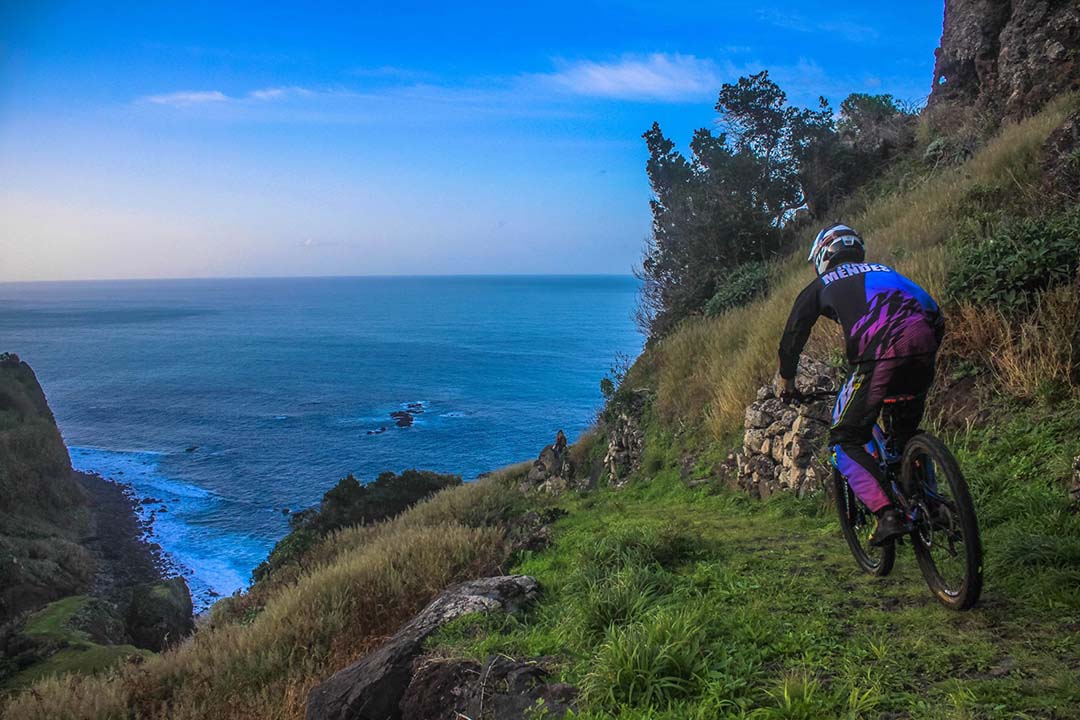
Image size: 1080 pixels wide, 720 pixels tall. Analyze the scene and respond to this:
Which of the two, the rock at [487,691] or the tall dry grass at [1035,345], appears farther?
the tall dry grass at [1035,345]

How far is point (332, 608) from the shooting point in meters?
7.35

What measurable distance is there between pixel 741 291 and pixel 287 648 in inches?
484

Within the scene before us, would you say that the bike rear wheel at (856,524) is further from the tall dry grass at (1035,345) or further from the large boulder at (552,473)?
the large boulder at (552,473)

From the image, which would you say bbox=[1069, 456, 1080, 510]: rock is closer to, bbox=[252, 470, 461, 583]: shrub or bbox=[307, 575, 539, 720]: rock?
bbox=[307, 575, 539, 720]: rock

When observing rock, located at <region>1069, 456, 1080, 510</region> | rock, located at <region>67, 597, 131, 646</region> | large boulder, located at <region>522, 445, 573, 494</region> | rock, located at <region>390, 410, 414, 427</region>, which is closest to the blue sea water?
rock, located at <region>390, 410, 414, 427</region>

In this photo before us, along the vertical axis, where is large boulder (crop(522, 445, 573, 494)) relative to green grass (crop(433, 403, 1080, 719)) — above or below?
below

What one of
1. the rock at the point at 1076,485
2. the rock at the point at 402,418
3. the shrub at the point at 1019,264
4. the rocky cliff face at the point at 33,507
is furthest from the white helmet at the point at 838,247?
the rock at the point at 402,418

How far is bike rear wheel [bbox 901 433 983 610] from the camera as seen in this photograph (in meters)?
3.53

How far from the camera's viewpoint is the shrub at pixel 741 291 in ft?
49.1

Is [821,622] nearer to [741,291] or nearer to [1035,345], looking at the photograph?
[1035,345]

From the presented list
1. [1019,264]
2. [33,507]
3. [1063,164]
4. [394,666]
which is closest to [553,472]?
[1019,264]

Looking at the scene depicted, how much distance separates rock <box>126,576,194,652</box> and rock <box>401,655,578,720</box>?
84.9 feet

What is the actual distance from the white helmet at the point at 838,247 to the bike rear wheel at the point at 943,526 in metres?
1.51

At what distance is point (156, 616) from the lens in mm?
26594
